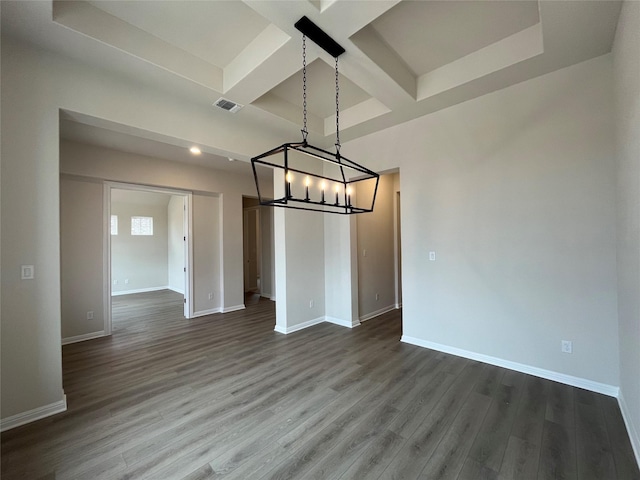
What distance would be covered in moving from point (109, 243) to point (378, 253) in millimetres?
4601

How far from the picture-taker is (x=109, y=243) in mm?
4297

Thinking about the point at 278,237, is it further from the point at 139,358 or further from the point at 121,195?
the point at 121,195

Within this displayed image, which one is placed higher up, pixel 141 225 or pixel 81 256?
pixel 141 225

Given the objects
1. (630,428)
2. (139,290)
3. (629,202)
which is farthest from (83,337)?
(629,202)

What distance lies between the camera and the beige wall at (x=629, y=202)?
5.36ft

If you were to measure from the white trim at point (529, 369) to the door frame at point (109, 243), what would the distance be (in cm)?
403

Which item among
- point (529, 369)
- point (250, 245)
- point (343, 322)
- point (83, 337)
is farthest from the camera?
point (250, 245)

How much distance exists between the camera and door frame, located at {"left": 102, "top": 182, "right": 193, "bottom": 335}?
4.22 metres

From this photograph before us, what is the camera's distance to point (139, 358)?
3.26 meters

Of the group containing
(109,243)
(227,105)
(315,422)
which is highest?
(227,105)

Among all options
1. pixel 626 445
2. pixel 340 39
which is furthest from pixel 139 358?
pixel 626 445

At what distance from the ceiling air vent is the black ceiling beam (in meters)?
1.24

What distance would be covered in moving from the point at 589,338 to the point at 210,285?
5.54 metres

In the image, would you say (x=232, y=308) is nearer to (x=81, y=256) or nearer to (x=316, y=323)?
(x=316, y=323)
